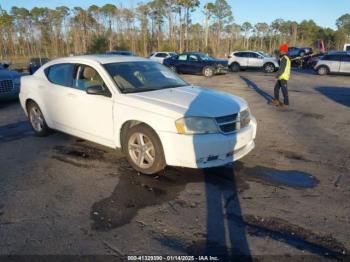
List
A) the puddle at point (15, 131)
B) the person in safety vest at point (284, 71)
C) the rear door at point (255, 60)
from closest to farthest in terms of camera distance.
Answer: the puddle at point (15, 131) < the person in safety vest at point (284, 71) < the rear door at point (255, 60)

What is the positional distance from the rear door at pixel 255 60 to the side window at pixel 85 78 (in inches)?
925

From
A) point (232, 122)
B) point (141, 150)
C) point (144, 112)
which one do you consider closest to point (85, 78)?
point (144, 112)

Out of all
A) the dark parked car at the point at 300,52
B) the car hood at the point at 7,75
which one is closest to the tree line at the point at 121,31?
the dark parked car at the point at 300,52

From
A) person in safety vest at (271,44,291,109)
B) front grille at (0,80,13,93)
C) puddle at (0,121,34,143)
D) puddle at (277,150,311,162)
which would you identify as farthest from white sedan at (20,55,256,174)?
person in safety vest at (271,44,291,109)

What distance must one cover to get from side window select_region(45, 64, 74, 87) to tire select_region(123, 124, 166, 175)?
1691mm

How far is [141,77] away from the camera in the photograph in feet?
18.0

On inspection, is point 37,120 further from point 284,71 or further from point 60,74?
point 284,71

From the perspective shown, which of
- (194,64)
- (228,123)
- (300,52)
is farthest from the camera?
(300,52)

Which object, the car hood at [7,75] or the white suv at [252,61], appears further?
the white suv at [252,61]

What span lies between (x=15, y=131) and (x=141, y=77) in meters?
3.74

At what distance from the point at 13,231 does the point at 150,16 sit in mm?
60254

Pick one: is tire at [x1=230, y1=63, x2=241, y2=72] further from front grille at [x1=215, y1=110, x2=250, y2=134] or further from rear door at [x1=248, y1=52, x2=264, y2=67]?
front grille at [x1=215, y1=110, x2=250, y2=134]

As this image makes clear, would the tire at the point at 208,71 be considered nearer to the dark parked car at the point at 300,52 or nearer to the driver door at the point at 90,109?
the dark parked car at the point at 300,52

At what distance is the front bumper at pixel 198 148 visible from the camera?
14.1 feet
